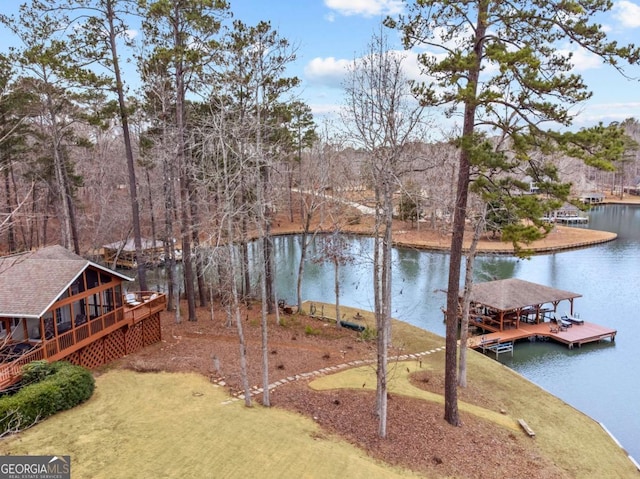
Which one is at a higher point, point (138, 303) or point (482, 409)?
point (138, 303)

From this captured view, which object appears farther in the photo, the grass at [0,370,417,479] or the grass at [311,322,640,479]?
the grass at [311,322,640,479]

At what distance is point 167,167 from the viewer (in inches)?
716

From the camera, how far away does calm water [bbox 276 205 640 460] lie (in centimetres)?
1532

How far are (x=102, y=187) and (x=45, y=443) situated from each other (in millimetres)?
30025

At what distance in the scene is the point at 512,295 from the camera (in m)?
21.3

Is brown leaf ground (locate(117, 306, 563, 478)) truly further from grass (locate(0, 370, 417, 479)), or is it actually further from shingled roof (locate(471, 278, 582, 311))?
shingled roof (locate(471, 278, 582, 311))

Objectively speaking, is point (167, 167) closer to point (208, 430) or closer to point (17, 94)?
point (17, 94)

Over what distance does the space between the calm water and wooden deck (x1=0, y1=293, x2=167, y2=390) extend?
788 centimetres

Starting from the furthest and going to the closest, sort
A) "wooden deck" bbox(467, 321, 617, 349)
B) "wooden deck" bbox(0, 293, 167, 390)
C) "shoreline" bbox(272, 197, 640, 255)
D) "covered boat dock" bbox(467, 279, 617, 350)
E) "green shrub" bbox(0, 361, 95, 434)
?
"shoreline" bbox(272, 197, 640, 255) < "covered boat dock" bbox(467, 279, 617, 350) < "wooden deck" bbox(467, 321, 617, 349) < "wooden deck" bbox(0, 293, 167, 390) < "green shrub" bbox(0, 361, 95, 434)

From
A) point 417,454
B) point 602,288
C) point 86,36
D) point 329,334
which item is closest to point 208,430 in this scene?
point 417,454

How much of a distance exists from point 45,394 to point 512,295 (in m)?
19.7

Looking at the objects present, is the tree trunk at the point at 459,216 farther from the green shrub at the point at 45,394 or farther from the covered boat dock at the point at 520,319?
the covered boat dock at the point at 520,319

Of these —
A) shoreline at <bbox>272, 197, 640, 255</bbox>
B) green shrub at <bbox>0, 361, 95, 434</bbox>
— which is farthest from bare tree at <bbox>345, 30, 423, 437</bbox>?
shoreline at <bbox>272, 197, 640, 255</bbox>

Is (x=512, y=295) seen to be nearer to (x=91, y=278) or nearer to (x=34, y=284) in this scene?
(x=91, y=278)
